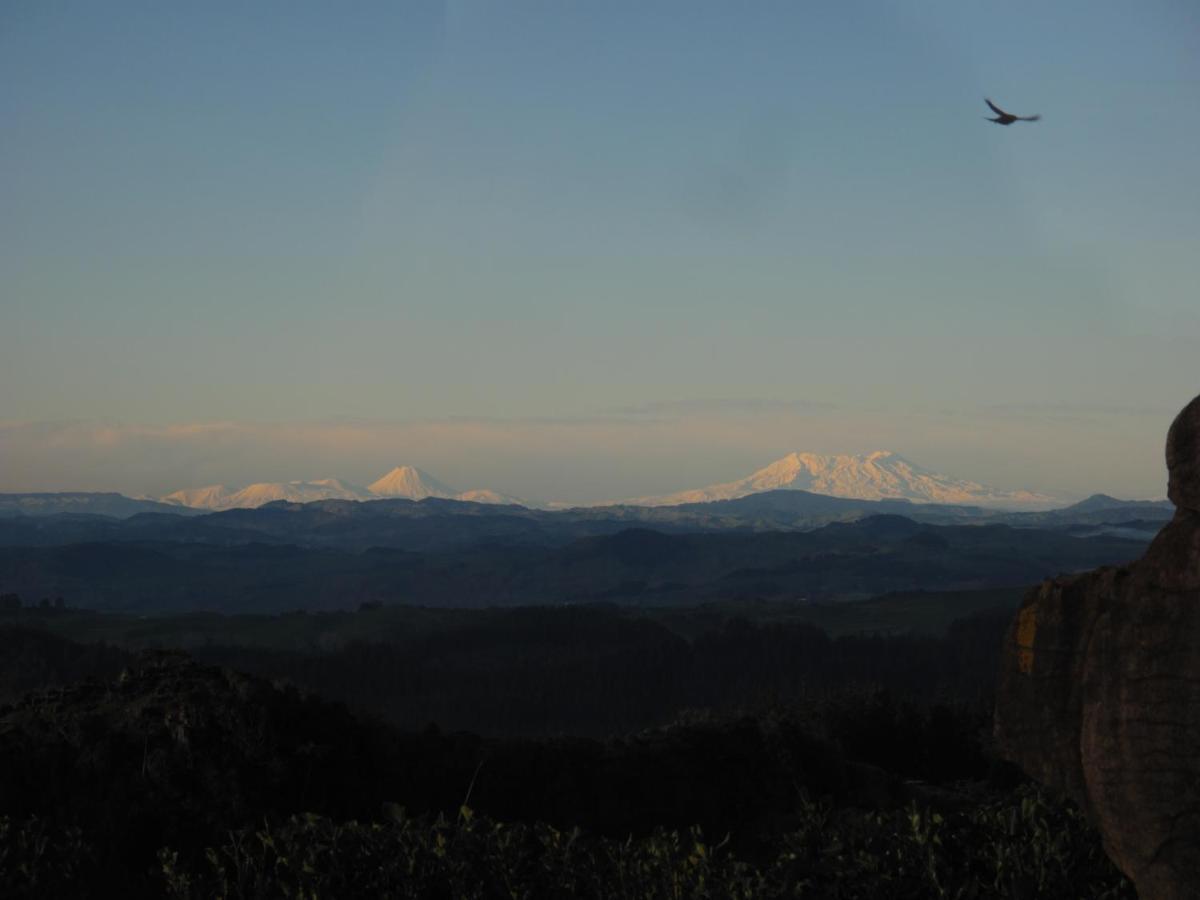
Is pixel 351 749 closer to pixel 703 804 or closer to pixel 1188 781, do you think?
pixel 703 804

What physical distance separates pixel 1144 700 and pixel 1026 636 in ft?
9.19

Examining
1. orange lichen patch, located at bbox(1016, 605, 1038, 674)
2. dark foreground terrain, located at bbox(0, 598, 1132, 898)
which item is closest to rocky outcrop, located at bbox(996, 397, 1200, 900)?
orange lichen patch, located at bbox(1016, 605, 1038, 674)

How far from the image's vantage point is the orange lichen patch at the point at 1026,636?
20375 millimetres

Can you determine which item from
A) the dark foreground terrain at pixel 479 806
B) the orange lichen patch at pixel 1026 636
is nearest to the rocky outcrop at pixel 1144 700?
the orange lichen patch at pixel 1026 636

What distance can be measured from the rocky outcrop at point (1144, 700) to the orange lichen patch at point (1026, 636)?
1.91 feet

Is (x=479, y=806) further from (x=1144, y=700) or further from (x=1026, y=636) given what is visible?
(x=1144, y=700)

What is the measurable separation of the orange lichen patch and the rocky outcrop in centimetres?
58

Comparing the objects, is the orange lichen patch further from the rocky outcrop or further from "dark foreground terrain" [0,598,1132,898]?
"dark foreground terrain" [0,598,1132,898]

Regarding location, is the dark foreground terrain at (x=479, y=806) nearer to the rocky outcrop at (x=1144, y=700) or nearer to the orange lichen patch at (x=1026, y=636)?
the rocky outcrop at (x=1144, y=700)

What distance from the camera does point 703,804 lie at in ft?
125

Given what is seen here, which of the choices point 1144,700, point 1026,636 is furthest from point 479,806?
point 1144,700

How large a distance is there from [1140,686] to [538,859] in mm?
11772

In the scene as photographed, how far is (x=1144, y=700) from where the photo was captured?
17.9 m

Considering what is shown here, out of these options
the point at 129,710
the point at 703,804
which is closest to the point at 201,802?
the point at 129,710
